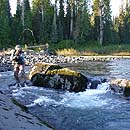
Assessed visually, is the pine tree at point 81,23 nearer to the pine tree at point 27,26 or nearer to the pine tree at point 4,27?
the pine tree at point 27,26

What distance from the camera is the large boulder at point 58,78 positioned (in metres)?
15.7

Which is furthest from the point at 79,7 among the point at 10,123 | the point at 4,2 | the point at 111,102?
the point at 10,123

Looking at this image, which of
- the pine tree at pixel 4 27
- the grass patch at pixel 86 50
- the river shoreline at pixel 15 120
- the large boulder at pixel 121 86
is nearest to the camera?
the river shoreline at pixel 15 120

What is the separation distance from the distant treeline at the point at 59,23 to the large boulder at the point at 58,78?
28.0 meters

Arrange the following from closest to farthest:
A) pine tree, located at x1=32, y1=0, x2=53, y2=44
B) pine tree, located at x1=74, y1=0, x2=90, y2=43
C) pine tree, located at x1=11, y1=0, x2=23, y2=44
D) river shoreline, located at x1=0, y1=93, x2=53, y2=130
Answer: river shoreline, located at x1=0, y1=93, x2=53, y2=130
pine tree, located at x1=11, y1=0, x2=23, y2=44
pine tree, located at x1=32, y1=0, x2=53, y2=44
pine tree, located at x1=74, y1=0, x2=90, y2=43

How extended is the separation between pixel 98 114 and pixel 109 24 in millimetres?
51262

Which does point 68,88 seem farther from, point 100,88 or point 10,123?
point 10,123

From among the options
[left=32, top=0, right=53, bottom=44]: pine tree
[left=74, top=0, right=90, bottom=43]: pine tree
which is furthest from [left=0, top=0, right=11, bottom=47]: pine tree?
[left=74, top=0, right=90, bottom=43]: pine tree

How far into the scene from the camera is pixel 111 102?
12773 millimetres

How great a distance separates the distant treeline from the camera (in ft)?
156

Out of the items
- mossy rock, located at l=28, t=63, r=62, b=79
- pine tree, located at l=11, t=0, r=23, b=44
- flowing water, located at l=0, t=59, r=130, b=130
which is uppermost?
pine tree, located at l=11, t=0, r=23, b=44

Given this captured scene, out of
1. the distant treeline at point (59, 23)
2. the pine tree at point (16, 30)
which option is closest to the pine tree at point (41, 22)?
the distant treeline at point (59, 23)

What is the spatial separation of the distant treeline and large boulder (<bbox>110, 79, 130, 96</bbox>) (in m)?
30.2

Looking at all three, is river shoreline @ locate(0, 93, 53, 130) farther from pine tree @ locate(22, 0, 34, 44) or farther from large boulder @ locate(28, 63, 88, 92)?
pine tree @ locate(22, 0, 34, 44)
